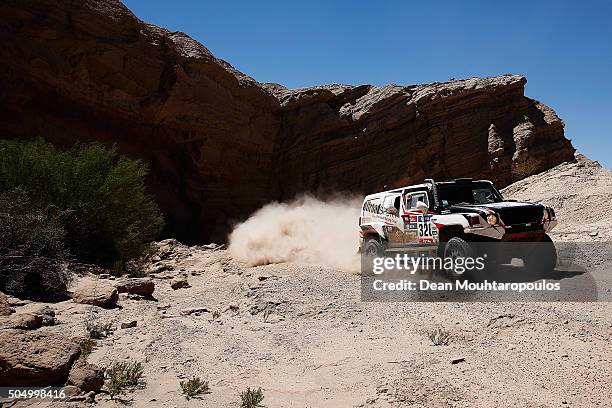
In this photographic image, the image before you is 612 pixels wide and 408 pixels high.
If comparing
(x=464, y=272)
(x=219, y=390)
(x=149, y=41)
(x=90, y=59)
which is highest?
(x=149, y=41)

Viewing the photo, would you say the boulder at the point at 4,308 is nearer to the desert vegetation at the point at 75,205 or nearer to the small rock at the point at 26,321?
the small rock at the point at 26,321

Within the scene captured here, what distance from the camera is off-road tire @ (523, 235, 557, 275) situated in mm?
9250

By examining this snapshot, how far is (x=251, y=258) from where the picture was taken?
1742 cm

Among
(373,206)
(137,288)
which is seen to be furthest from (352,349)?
(373,206)

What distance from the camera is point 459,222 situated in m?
9.28

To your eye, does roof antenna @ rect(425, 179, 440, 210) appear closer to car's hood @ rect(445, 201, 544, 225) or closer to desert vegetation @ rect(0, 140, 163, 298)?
car's hood @ rect(445, 201, 544, 225)

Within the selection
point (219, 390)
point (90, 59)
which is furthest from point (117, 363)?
point (90, 59)

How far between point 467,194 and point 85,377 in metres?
8.52

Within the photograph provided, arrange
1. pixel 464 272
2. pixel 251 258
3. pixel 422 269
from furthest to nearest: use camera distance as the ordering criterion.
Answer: pixel 251 258, pixel 422 269, pixel 464 272

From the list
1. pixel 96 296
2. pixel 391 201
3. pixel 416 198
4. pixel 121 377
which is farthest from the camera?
pixel 391 201

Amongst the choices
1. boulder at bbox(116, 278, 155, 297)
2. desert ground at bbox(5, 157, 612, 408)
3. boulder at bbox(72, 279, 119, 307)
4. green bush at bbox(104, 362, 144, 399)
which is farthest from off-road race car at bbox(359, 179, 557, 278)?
boulder at bbox(72, 279, 119, 307)

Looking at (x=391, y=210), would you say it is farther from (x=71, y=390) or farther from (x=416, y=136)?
(x=416, y=136)

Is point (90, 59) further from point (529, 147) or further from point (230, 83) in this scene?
point (529, 147)

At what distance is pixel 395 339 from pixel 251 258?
11.2m
